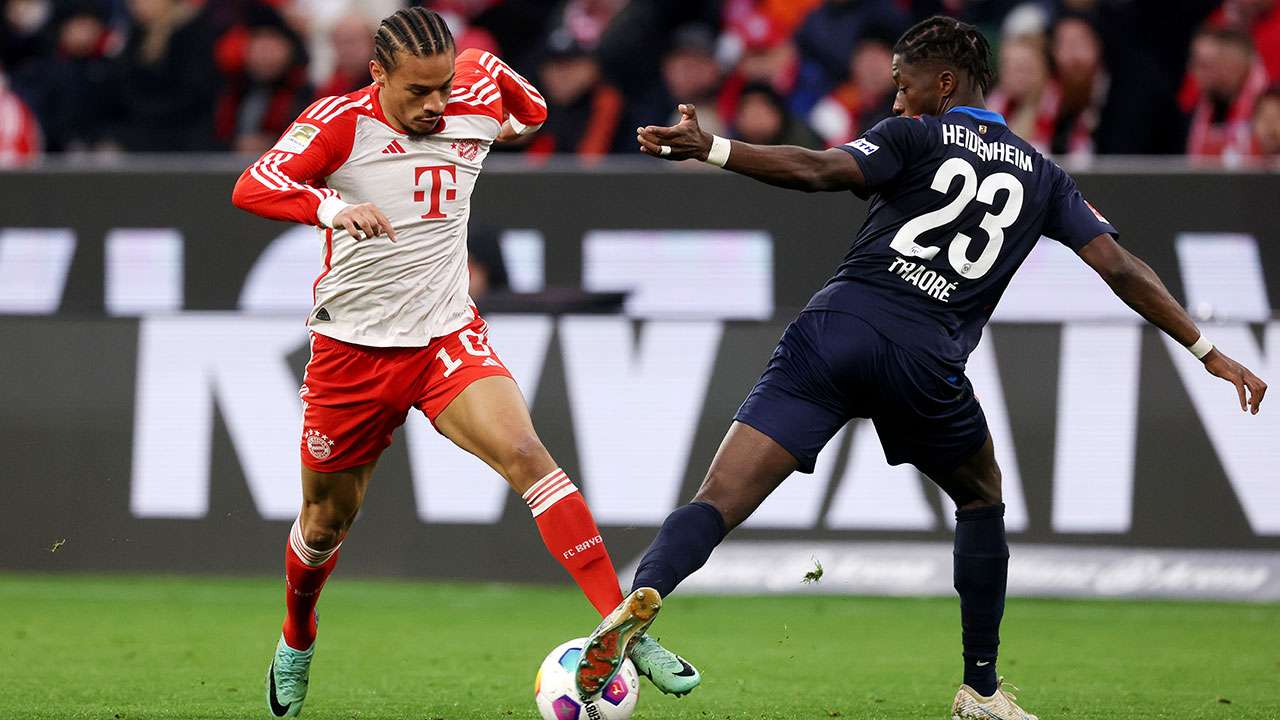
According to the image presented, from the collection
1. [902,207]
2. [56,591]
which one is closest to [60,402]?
[56,591]

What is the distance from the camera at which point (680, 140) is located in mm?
4875

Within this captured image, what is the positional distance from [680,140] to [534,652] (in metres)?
3.28

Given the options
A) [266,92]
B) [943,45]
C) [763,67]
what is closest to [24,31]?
[266,92]

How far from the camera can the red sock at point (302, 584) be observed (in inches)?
238

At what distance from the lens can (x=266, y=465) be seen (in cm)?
951

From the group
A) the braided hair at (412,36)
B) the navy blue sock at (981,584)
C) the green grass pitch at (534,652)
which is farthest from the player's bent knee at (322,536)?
the navy blue sock at (981,584)

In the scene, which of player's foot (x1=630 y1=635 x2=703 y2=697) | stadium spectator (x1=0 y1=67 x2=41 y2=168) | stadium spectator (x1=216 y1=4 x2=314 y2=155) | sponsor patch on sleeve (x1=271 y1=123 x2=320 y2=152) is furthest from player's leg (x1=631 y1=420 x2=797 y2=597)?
stadium spectator (x1=0 y1=67 x2=41 y2=168)

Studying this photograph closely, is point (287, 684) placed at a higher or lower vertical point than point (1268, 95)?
lower

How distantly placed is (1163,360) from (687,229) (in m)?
3.17

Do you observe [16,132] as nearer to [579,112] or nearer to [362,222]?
[579,112]

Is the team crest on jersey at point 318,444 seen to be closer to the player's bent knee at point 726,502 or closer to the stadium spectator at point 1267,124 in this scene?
the player's bent knee at point 726,502

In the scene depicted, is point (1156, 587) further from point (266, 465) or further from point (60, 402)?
point (60, 402)

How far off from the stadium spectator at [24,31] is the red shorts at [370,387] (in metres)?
9.84

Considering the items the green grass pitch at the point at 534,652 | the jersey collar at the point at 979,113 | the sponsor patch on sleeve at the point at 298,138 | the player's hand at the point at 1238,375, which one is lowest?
the green grass pitch at the point at 534,652
